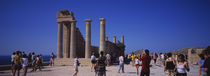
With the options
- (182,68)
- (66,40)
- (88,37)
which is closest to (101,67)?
(182,68)

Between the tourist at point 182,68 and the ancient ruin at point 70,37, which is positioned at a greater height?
the ancient ruin at point 70,37

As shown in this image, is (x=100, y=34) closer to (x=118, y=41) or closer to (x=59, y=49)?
(x=59, y=49)

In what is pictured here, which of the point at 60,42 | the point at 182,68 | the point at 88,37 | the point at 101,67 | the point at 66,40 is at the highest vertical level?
the point at 88,37

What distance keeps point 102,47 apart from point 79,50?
6311mm

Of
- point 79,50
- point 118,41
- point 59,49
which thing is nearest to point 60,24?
point 59,49

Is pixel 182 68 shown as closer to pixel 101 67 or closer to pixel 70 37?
pixel 101 67

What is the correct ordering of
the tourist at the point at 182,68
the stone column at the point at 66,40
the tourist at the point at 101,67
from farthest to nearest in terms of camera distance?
the stone column at the point at 66,40 → the tourist at the point at 101,67 → the tourist at the point at 182,68

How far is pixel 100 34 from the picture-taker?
26.9m

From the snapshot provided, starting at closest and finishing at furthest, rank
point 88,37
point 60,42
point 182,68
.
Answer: point 182,68 < point 88,37 < point 60,42

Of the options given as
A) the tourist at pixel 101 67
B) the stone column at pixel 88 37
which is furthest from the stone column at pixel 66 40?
the tourist at pixel 101 67

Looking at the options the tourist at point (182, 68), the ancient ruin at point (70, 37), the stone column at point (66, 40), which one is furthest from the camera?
the stone column at point (66, 40)

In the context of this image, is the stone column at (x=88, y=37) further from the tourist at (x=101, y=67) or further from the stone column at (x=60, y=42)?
the tourist at (x=101, y=67)

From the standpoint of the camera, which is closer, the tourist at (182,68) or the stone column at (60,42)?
the tourist at (182,68)

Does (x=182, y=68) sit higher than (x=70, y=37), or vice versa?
(x=70, y=37)
